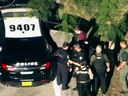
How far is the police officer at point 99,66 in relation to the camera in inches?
313

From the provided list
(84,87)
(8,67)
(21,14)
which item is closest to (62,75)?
(84,87)

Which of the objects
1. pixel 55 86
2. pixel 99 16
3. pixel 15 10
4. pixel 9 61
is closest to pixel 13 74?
pixel 9 61

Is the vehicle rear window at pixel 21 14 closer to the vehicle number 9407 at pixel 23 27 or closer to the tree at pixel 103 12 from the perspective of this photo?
the vehicle number 9407 at pixel 23 27

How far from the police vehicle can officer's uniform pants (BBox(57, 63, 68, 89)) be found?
0.25 meters

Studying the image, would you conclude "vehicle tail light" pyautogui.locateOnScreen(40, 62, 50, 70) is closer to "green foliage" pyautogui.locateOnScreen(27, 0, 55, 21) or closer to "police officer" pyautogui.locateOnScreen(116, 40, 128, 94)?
"green foliage" pyautogui.locateOnScreen(27, 0, 55, 21)

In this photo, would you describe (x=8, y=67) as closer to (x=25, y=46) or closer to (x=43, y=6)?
(x=25, y=46)

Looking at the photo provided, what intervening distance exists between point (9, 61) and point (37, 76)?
0.92 meters

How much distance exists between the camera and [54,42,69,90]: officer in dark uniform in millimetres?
8406

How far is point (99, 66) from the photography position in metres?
8.00

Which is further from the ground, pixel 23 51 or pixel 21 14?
pixel 21 14

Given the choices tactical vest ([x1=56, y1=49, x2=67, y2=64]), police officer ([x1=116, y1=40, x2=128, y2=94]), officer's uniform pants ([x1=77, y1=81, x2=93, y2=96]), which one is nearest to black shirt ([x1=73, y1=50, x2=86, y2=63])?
tactical vest ([x1=56, y1=49, x2=67, y2=64])

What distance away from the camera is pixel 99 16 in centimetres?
672

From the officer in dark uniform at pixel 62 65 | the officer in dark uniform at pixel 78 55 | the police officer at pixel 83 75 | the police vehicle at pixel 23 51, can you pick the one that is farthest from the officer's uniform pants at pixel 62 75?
the police officer at pixel 83 75

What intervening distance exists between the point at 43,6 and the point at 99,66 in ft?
7.43
